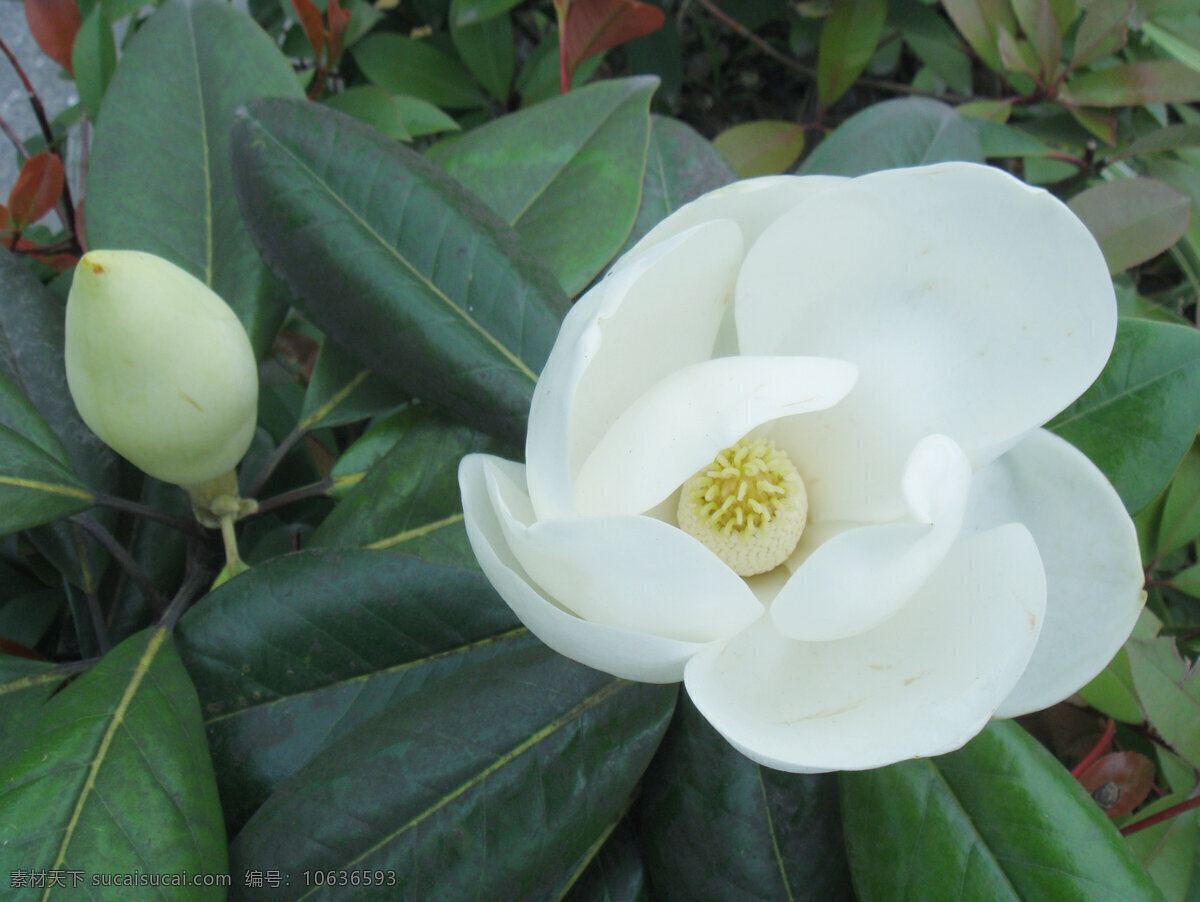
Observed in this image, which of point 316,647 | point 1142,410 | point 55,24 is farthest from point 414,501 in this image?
point 55,24

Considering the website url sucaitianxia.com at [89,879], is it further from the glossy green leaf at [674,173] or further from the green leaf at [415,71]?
the green leaf at [415,71]

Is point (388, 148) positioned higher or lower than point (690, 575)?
higher

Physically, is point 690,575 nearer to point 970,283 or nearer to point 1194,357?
point 970,283

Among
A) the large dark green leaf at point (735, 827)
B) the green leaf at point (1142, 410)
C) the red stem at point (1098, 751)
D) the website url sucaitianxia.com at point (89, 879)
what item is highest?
the green leaf at point (1142, 410)

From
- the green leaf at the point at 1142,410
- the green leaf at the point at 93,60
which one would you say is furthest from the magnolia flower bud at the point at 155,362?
the green leaf at the point at 1142,410

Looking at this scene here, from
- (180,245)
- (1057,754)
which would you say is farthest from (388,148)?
(1057,754)

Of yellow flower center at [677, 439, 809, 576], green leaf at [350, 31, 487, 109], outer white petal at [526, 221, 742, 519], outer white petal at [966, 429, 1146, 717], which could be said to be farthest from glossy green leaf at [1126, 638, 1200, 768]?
green leaf at [350, 31, 487, 109]

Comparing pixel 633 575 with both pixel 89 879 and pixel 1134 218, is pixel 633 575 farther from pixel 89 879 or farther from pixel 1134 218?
pixel 1134 218
